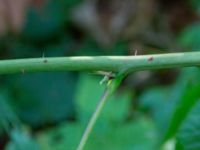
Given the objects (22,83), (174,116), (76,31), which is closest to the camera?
(174,116)

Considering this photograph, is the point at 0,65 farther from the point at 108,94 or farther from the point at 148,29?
the point at 148,29

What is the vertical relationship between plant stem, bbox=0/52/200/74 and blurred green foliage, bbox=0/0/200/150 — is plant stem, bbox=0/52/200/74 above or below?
below

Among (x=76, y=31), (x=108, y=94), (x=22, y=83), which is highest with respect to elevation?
(x=76, y=31)

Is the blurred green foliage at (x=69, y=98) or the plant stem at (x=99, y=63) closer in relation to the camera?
the plant stem at (x=99, y=63)

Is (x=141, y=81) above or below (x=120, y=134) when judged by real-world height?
Result: above

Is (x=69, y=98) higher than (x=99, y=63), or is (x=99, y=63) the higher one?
(x=69, y=98)

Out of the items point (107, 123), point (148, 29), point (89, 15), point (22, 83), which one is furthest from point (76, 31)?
point (107, 123)

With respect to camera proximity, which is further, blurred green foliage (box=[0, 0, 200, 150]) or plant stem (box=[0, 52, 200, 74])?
blurred green foliage (box=[0, 0, 200, 150])

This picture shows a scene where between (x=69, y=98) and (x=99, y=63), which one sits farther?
(x=69, y=98)
